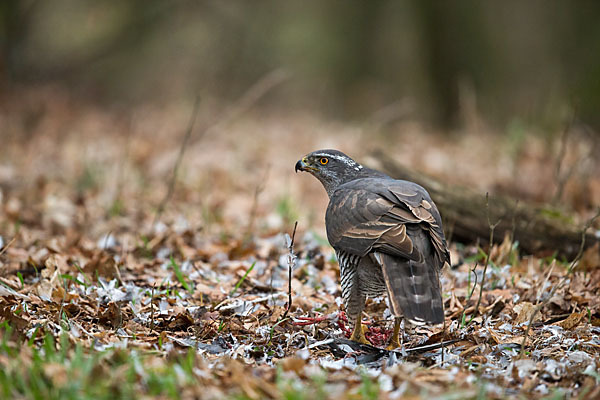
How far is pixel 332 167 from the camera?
4984 millimetres

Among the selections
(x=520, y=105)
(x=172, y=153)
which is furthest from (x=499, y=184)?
(x=520, y=105)

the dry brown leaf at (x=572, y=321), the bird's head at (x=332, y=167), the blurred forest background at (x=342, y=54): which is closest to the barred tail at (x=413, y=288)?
the dry brown leaf at (x=572, y=321)

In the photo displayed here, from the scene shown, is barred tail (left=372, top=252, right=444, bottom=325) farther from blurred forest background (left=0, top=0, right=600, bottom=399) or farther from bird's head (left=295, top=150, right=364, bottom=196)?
bird's head (left=295, top=150, right=364, bottom=196)

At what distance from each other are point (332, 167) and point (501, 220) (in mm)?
1968

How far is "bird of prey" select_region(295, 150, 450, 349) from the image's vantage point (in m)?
3.52

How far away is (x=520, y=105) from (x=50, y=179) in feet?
38.0

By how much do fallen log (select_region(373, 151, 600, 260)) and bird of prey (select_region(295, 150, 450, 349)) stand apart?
167cm

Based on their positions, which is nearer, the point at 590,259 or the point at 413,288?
the point at 413,288

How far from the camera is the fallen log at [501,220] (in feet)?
18.5

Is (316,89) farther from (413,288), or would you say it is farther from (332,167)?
(413,288)

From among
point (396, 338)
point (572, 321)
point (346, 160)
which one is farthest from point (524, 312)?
point (346, 160)

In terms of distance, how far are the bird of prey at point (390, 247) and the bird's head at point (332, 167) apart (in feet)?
1.55

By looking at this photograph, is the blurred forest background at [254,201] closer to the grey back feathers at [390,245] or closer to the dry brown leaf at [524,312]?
the dry brown leaf at [524,312]

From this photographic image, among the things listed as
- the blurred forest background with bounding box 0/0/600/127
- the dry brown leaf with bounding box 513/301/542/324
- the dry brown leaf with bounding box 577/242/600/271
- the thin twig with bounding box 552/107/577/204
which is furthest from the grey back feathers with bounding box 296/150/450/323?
the blurred forest background with bounding box 0/0/600/127
